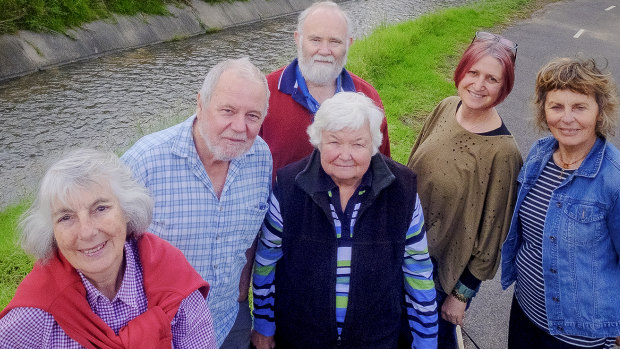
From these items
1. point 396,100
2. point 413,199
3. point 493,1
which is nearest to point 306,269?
point 413,199

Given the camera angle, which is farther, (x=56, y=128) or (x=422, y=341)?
(x=56, y=128)

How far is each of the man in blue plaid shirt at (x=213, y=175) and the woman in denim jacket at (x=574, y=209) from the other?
1.27 metres

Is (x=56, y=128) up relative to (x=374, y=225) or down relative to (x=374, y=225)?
down

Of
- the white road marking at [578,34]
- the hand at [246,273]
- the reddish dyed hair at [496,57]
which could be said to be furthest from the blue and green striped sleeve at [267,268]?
the white road marking at [578,34]

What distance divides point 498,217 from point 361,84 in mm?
1240

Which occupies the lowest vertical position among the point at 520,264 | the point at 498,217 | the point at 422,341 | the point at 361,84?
the point at 422,341

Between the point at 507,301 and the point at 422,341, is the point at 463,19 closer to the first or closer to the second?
the point at 507,301

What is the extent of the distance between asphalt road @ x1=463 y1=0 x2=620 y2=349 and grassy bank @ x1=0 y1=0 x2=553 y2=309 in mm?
997

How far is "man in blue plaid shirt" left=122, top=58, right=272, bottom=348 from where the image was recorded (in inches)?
89.9

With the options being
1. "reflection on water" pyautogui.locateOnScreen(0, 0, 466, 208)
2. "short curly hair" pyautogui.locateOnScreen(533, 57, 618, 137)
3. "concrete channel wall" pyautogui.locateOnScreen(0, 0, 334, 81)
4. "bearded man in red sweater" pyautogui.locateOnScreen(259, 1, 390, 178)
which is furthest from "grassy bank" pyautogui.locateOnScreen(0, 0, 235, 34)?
"short curly hair" pyautogui.locateOnScreen(533, 57, 618, 137)

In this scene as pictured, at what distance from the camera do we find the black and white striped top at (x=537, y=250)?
95.0 inches

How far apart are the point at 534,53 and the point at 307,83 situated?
391 inches

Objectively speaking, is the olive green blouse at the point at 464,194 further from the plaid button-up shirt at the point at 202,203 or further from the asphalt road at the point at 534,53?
the plaid button-up shirt at the point at 202,203

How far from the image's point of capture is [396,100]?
7.91 metres
